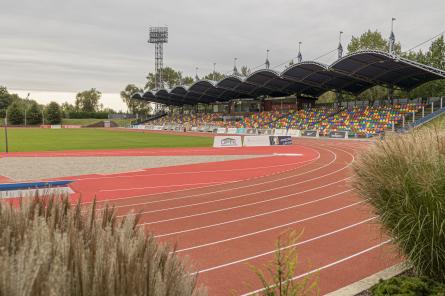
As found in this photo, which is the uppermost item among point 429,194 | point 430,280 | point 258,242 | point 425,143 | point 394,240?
point 425,143

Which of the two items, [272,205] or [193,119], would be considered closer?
[272,205]

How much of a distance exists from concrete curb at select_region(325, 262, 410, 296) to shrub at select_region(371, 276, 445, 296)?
1.51 ft

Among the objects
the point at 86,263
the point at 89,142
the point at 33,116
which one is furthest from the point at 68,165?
the point at 33,116

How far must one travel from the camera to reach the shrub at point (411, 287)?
15.3 feet

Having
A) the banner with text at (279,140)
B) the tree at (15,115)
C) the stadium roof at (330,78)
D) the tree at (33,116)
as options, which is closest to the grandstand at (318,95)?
the stadium roof at (330,78)

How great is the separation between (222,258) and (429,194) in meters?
4.12

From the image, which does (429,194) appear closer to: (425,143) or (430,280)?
(425,143)

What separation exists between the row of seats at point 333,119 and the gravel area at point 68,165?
2812 centimetres

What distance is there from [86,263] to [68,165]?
2118cm

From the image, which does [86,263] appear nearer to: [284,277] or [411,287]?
[284,277]

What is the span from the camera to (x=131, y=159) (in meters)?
24.9

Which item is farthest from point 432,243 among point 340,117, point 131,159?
point 340,117

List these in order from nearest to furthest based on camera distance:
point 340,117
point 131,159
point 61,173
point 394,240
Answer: point 394,240 → point 61,173 → point 131,159 → point 340,117

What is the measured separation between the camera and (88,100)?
484 feet
